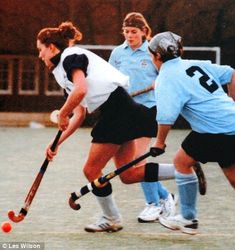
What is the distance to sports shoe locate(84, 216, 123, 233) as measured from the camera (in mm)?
5047

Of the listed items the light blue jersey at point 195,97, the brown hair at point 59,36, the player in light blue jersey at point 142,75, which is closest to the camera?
the light blue jersey at point 195,97

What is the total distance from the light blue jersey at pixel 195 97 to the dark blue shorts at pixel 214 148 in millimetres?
37

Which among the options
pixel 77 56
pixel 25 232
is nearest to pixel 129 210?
pixel 25 232

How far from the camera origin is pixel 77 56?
4.66 m

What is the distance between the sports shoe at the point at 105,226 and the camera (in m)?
5.05

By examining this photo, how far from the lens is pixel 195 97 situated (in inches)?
173

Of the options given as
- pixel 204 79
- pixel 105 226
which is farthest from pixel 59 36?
pixel 105 226

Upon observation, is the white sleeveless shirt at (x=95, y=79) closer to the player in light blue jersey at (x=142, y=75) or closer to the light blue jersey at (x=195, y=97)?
the light blue jersey at (x=195, y=97)

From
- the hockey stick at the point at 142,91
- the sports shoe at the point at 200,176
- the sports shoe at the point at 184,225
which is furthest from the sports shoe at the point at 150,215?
the hockey stick at the point at 142,91

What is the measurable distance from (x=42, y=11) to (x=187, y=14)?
387 centimetres

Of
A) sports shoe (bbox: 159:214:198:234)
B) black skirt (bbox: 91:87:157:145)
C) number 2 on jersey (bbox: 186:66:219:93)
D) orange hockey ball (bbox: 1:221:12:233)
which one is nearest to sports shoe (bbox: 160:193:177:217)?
sports shoe (bbox: 159:214:198:234)

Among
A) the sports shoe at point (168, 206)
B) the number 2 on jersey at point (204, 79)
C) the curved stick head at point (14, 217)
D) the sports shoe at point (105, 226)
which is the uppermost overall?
the number 2 on jersey at point (204, 79)

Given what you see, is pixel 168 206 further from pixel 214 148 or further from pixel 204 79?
pixel 204 79

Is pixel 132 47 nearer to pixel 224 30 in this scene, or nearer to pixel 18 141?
pixel 18 141
